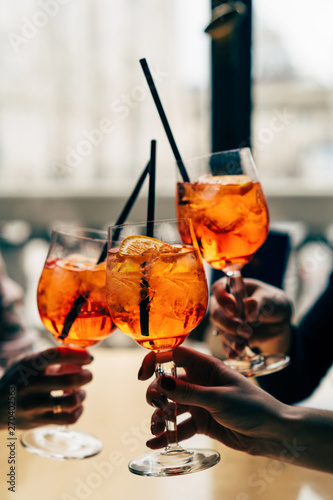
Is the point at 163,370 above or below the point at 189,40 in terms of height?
below

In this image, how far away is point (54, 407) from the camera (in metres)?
1.10

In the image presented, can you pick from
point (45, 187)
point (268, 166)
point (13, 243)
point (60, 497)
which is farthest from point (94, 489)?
point (268, 166)

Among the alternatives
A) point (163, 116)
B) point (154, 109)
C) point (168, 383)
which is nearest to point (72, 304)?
point (168, 383)

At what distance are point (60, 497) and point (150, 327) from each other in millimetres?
334

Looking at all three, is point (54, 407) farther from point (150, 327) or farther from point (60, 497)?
point (150, 327)

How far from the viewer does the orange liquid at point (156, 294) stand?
0.85 meters

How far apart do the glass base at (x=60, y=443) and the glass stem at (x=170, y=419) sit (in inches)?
7.5

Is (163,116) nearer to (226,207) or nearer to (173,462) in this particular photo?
(226,207)

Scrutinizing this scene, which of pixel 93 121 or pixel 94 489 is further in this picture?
pixel 93 121

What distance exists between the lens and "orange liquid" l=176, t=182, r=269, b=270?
3.75 ft

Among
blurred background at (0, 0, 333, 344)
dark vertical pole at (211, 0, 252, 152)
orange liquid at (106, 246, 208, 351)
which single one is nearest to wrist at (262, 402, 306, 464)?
orange liquid at (106, 246, 208, 351)

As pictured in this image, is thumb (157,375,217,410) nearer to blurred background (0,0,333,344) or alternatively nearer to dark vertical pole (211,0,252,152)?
blurred background (0,0,333,344)

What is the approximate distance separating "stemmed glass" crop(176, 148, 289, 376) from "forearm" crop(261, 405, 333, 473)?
24 centimetres

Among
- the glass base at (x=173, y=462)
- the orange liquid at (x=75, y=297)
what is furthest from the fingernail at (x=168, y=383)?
the orange liquid at (x=75, y=297)
